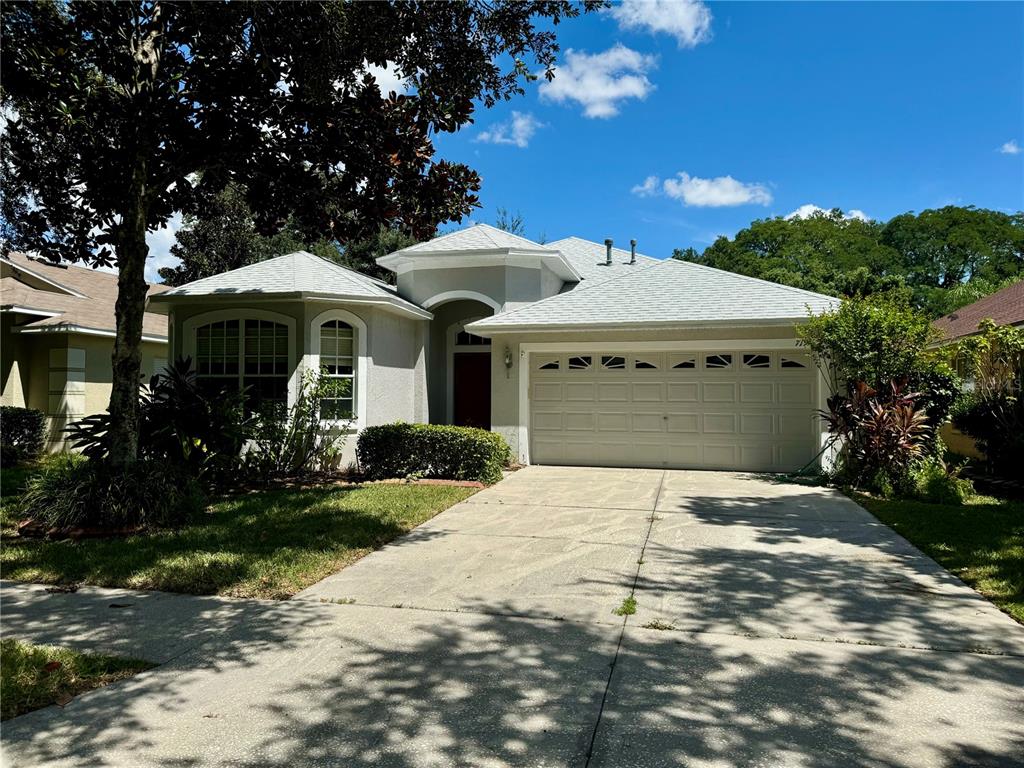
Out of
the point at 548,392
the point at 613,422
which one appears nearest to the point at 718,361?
the point at 613,422

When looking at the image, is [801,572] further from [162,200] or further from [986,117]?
[986,117]

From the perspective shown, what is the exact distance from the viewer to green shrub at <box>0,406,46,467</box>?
1338cm

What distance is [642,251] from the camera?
19844 millimetres

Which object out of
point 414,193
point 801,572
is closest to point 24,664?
point 801,572

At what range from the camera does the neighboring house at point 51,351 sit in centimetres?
1453

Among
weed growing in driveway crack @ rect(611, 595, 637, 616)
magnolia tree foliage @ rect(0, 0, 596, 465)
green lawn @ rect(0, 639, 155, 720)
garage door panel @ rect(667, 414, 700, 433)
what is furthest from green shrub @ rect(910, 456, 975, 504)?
green lawn @ rect(0, 639, 155, 720)

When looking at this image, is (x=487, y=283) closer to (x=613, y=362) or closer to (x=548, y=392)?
(x=548, y=392)

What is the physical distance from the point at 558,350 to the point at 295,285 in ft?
17.6

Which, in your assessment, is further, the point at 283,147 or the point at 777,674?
the point at 283,147

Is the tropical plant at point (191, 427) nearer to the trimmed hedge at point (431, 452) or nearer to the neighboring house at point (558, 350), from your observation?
the neighboring house at point (558, 350)

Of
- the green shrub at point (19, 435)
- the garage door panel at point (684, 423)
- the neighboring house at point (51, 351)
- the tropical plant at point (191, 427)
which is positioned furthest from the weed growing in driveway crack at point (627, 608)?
the neighboring house at point (51, 351)

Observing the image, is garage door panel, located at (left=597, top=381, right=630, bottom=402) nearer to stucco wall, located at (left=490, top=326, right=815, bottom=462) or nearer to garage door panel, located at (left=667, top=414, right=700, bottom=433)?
stucco wall, located at (left=490, top=326, right=815, bottom=462)

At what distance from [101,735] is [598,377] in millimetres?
10957

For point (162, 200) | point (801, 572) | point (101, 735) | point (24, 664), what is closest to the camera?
point (101, 735)
